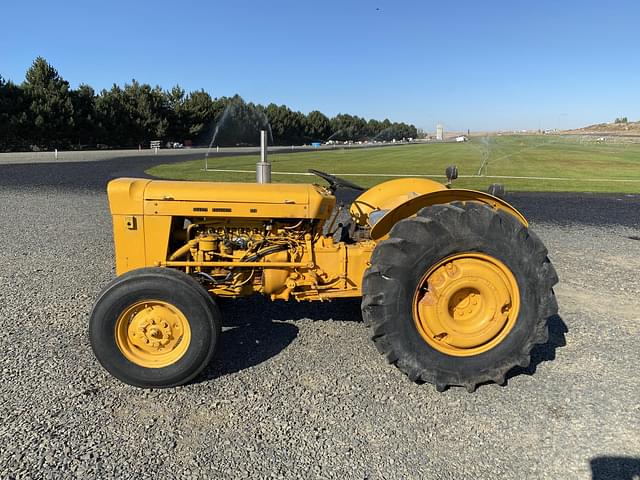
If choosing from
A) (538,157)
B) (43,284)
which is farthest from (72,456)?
(538,157)

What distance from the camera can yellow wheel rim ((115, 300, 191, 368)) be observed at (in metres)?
3.09

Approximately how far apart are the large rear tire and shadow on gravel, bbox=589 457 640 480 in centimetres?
74

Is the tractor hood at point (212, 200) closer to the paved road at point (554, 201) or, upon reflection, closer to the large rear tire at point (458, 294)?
the large rear tire at point (458, 294)

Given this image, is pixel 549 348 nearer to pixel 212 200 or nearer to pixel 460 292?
pixel 460 292

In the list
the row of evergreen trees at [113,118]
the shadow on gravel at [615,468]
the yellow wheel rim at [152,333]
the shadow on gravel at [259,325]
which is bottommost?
the shadow on gravel at [615,468]

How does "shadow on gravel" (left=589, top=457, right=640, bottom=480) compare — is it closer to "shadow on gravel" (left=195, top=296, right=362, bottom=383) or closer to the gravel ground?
the gravel ground

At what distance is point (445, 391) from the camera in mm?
3186

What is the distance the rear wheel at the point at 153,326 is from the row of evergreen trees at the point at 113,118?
29.4 metres

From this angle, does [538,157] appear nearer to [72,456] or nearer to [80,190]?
[80,190]

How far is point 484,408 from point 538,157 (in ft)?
105

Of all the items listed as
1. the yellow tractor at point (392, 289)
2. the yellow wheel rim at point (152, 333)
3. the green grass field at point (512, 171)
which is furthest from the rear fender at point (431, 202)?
the green grass field at point (512, 171)

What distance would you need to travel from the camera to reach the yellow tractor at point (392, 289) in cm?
306

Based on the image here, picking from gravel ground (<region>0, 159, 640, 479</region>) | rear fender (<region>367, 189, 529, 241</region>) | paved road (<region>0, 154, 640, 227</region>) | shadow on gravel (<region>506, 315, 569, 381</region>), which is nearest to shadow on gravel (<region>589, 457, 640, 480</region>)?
gravel ground (<region>0, 159, 640, 479</region>)

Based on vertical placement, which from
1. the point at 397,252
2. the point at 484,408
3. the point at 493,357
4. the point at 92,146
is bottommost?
the point at 484,408
